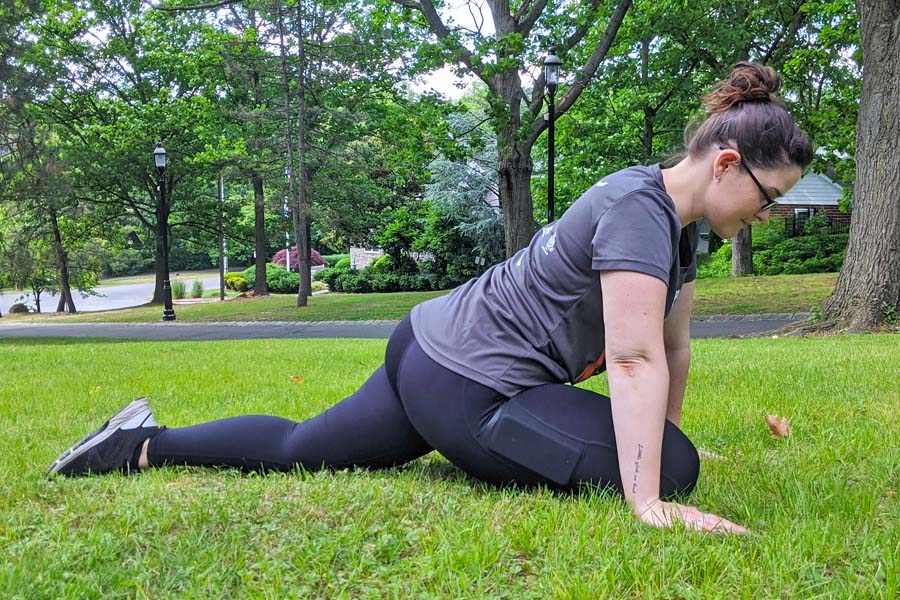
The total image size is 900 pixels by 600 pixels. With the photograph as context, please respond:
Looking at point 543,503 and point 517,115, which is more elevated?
point 517,115

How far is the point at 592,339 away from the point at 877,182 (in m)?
9.36

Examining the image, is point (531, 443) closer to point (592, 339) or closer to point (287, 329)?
point (592, 339)

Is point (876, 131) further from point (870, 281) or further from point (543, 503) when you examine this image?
point (543, 503)

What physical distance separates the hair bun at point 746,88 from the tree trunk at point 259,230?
77.5 ft

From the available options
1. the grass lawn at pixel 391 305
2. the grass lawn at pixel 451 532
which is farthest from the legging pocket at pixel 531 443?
the grass lawn at pixel 391 305

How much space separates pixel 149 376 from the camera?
258 inches

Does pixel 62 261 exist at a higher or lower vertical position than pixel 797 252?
higher

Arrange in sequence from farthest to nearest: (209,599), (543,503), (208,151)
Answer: (208,151) → (543,503) → (209,599)

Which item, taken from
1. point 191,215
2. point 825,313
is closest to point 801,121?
point 825,313

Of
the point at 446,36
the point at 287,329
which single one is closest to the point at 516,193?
the point at 446,36

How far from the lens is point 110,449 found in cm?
290

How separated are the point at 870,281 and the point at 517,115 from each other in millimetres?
7047

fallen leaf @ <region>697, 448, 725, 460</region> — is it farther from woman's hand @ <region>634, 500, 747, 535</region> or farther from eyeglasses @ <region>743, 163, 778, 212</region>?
eyeglasses @ <region>743, 163, 778, 212</region>

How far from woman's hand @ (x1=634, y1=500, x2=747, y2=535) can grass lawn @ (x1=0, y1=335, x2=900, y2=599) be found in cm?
5
